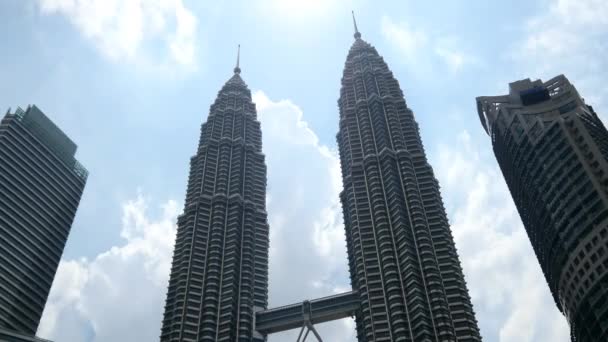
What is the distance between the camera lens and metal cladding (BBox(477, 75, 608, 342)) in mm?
116938

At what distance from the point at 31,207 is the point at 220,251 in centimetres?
5312

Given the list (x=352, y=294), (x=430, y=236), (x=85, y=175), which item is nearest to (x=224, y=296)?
(x=352, y=294)

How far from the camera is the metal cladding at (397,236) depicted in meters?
132

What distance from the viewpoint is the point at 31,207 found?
529ft

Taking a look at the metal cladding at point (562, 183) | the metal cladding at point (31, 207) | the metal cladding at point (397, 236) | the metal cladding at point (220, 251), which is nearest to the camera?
the metal cladding at point (562, 183)

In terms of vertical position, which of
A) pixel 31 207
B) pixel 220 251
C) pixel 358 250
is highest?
pixel 31 207

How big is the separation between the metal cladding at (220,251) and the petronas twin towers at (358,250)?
→ 317mm

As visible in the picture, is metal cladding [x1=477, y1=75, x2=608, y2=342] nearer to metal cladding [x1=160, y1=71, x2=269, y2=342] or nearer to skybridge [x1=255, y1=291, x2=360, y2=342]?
skybridge [x1=255, y1=291, x2=360, y2=342]

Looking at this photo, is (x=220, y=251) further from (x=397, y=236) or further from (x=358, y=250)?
(x=397, y=236)

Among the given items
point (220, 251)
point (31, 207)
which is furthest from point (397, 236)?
point (31, 207)

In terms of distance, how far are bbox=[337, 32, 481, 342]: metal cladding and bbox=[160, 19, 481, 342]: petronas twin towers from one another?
279mm

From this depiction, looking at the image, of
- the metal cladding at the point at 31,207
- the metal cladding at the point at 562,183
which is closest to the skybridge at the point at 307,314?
the metal cladding at the point at 562,183

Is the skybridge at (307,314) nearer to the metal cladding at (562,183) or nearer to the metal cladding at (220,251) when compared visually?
the metal cladding at (220,251)

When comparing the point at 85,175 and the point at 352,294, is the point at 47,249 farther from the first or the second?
the point at 352,294
